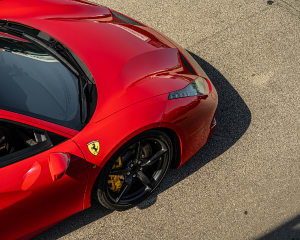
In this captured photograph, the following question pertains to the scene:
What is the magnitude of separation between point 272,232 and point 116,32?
234cm

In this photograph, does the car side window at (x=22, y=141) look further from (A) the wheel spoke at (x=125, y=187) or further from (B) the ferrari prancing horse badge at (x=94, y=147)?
(A) the wheel spoke at (x=125, y=187)

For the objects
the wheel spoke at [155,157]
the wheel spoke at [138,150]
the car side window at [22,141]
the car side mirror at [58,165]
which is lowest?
the wheel spoke at [155,157]

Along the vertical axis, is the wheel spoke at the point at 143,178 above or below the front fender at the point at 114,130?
below

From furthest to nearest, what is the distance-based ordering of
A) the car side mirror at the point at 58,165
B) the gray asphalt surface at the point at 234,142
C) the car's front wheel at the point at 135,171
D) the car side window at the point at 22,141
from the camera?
the gray asphalt surface at the point at 234,142
the car's front wheel at the point at 135,171
the car side window at the point at 22,141
the car side mirror at the point at 58,165

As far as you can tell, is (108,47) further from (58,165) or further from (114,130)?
(58,165)

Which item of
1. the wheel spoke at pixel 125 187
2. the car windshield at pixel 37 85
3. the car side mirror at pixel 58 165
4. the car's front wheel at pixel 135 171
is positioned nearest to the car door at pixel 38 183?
the car side mirror at pixel 58 165

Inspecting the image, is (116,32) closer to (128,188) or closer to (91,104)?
(91,104)

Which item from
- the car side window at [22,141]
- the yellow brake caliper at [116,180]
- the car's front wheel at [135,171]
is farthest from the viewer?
the yellow brake caliper at [116,180]

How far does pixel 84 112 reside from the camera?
9.98 feet

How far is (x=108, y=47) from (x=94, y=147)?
109 centimetres

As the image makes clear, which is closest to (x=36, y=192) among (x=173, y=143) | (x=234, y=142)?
(x=173, y=143)

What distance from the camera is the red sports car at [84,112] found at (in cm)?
280

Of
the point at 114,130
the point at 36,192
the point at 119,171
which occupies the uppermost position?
the point at 114,130

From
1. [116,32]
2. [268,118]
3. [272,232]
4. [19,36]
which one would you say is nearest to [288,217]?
[272,232]
